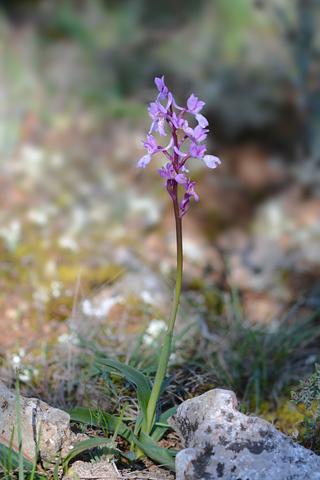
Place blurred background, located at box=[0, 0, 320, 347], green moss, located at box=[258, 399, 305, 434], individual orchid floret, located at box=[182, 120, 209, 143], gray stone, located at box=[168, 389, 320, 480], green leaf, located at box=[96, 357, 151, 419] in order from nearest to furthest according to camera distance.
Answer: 1. gray stone, located at box=[168, 389, 320, 480]
2. individual orchid floret, located at box=[182, 120, 209, 143]
3. green leaf, located at box=[96, 357, 151, 419]
4. green moss, located at box=[258, 399, 305, 434]
5. blurred background, located at box=[0, 0, 320, 347]

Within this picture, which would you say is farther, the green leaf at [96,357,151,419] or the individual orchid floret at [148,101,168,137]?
the green leaf at [96,357,151,419]

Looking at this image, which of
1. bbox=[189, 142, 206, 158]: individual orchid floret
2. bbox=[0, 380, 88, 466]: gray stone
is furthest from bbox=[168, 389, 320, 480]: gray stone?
bbox=[189, 142, 206, 158]: individual orchid floret

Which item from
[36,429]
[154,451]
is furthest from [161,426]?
[36,429]

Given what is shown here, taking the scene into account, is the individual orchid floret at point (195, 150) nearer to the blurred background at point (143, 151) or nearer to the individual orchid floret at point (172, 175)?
the individual orchid floret at point (172, 175)

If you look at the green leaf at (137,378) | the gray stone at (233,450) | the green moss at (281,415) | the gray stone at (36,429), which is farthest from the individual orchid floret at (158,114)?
the green moss at (281,415)

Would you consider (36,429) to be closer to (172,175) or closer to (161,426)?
(161,426)

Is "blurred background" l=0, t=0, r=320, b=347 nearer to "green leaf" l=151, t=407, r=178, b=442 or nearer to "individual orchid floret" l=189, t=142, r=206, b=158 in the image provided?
"green leaf" l=151, t=407, r=178, b=442
